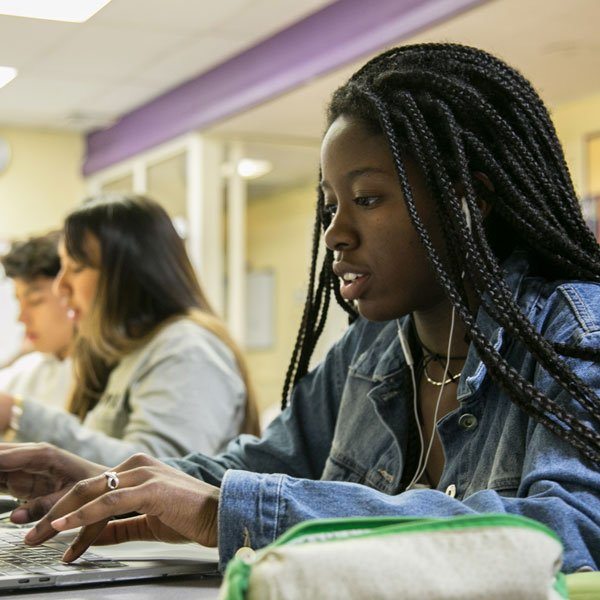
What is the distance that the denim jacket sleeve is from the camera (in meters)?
0.88

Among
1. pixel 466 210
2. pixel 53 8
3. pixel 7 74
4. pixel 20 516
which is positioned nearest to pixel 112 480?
pixel 20 516

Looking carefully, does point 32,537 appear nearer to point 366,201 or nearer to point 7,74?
point 366,201

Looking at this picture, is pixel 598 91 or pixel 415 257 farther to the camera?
pixel 598 91

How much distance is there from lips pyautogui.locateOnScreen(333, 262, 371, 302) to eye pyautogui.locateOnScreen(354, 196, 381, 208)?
0.07 m

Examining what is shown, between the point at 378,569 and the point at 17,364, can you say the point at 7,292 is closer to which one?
the point at 17,364

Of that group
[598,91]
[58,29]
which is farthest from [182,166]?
[598,91]

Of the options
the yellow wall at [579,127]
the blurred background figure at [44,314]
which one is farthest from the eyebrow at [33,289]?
the yellow wall at [579,127]

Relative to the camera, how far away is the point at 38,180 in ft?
20.2

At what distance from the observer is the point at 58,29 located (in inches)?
162

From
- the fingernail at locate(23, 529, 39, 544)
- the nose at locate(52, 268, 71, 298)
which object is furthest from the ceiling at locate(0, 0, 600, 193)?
the fingernail at locate(23, 529, 39, 544)

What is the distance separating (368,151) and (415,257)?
13cm

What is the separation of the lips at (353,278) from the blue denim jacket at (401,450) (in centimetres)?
14

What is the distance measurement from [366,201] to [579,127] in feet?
14.2

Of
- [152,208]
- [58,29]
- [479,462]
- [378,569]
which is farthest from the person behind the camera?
[58,29]
